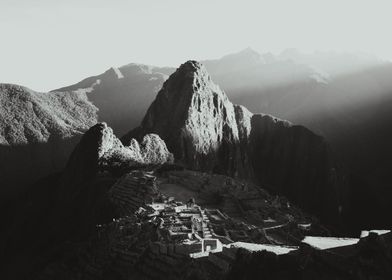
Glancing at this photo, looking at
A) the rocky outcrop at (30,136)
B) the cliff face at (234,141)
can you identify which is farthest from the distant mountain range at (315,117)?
the cliff face at (234,141)

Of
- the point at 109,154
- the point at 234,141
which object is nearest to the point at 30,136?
the point at 234,141

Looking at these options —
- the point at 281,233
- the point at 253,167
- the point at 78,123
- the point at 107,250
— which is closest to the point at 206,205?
the point at 281,233

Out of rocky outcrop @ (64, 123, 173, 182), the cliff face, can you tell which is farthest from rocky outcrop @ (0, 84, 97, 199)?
rocky outcrop @ (64, 123, 173, 182)

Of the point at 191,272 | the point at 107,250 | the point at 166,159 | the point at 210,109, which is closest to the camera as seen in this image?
the point at 191,272

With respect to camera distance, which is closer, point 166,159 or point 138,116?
point 166,159

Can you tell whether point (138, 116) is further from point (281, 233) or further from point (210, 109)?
point (281, 233)

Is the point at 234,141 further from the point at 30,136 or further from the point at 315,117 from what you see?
the point at 30,136

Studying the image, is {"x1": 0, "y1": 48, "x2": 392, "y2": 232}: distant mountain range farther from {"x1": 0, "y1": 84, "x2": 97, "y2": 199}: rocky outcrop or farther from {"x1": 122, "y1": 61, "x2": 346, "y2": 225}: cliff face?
{"x1": 122, "y1": 61, "x2": 346, "y2": 225}: cliff face
